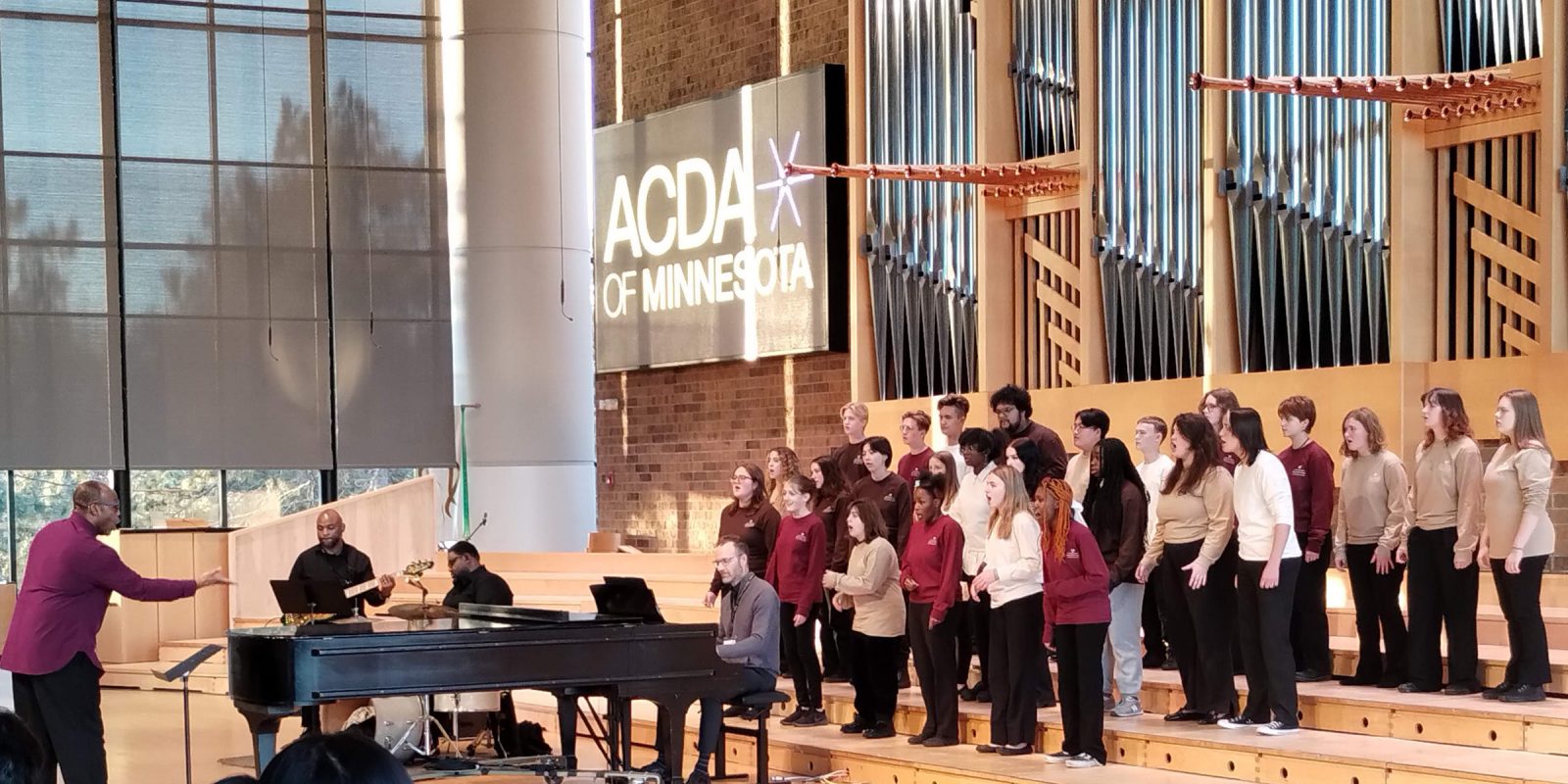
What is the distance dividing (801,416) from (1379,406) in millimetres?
4658

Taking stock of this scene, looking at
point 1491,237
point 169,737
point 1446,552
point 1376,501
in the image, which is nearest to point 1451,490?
point 1446,552

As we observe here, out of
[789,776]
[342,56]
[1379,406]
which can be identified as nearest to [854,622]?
[789,776]

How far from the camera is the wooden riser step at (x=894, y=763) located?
6.55 metres

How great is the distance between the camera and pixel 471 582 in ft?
29.8

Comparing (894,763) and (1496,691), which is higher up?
(1496,691)

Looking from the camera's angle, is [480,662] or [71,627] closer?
[480,662]

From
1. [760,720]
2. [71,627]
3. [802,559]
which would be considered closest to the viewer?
[71,627]

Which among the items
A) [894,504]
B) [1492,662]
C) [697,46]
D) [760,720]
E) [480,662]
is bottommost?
[760,720]

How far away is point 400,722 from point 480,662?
5.57ft

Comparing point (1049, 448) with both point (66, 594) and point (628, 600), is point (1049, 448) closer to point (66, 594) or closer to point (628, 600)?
point (628, 600)

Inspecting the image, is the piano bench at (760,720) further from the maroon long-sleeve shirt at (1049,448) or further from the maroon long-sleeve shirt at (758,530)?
the maroon long-sleeve shirt at (1049,448)

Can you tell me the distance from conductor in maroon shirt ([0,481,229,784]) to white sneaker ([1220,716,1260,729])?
377cm

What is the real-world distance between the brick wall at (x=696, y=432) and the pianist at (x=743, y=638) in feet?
13.5

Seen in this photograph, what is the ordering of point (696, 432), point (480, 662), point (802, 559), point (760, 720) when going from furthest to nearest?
point (696, 432), point (802, 559), point (760, 720), point (480, 662)
